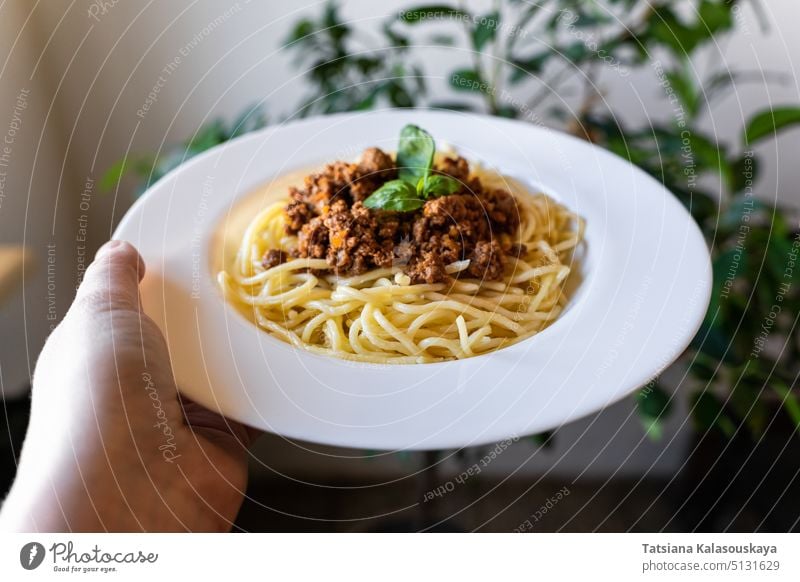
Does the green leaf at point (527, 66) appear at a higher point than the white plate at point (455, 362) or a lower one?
higher

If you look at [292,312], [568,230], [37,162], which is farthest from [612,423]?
[37,162]

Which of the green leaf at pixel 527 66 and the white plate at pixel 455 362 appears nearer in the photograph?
the white plate at pixel 455 362

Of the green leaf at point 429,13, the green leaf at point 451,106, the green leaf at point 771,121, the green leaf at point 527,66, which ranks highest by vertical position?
the green leaf at point 429,13

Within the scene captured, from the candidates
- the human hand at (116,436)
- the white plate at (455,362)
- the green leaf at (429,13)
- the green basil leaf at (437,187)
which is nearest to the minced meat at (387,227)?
the green basil leaf at (437,187)

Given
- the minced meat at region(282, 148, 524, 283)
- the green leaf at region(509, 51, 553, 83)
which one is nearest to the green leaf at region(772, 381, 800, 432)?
the minced meat at region(282, 148, 524, 283)

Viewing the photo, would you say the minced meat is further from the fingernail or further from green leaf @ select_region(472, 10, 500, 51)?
green leaf @ select_region(472, 10, 500, 51)

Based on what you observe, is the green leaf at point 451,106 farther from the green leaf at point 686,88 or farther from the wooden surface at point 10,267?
the wooden surface at point 10,267
